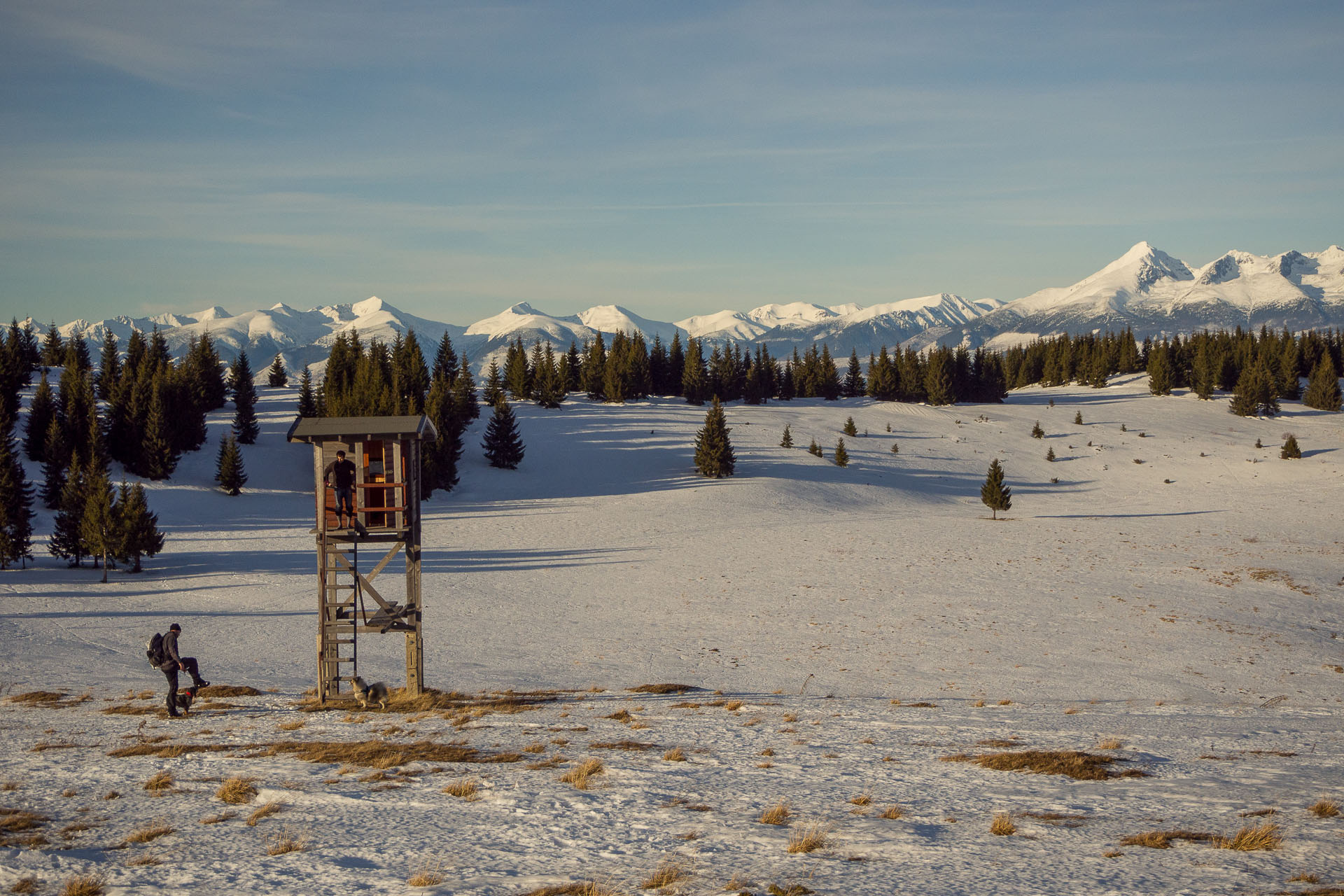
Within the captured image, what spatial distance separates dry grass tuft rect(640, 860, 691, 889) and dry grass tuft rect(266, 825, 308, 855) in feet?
14.3

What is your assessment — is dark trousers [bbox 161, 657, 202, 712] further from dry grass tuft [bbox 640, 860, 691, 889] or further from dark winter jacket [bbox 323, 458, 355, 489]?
dry grass tuft [bbox 640, 860, 691, 889]

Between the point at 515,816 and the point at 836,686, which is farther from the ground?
the point at 515,816

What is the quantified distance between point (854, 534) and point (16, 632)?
37293mm

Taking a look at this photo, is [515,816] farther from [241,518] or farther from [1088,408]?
[1088,408]

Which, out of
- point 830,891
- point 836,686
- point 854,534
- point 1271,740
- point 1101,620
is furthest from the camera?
point 854,534

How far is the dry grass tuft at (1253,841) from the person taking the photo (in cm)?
1021

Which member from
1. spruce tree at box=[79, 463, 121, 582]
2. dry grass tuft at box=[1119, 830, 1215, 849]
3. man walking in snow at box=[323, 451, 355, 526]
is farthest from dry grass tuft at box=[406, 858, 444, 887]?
spruce tree at box=[79, 463, 121, 582]

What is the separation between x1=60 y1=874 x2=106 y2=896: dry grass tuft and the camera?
8867 mm

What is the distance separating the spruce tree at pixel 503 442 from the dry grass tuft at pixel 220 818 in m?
59.9

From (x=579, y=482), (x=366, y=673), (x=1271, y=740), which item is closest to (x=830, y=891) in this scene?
(x=1271, y=740)

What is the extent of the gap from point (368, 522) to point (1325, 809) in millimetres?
19343

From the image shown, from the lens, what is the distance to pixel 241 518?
168ft

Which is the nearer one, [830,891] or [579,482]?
[830,891]

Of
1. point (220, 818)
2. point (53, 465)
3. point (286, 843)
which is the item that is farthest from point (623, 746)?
point (53, 465)
